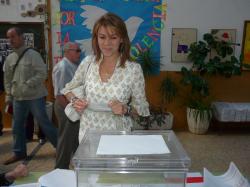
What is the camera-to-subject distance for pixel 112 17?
1319mm

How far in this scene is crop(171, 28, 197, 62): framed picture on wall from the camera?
4.29 meters

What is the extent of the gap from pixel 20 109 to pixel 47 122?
0.31 metres

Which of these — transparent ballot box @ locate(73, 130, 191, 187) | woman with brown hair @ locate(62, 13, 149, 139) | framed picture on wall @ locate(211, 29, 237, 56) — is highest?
framed picture on wall @ locate(211, 29, 237, 56)

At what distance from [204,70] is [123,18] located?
1.32 m

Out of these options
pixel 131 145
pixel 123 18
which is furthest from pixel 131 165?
pixel 123 18

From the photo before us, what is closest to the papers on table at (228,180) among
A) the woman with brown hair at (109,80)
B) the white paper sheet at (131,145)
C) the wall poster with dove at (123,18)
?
the white paper sheet at (131,145)

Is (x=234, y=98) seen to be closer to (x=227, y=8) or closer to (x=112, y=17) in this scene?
(x=227, y=8)

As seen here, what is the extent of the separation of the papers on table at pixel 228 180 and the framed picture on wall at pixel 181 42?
332 cm

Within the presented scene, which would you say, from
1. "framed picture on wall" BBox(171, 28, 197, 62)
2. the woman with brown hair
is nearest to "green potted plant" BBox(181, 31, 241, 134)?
"framed picture on wall" BBox(171, 28, 197, 62)

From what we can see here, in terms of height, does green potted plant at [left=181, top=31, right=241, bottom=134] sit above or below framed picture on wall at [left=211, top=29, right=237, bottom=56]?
below

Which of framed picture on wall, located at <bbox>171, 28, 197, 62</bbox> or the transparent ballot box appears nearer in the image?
the transparent ballot box

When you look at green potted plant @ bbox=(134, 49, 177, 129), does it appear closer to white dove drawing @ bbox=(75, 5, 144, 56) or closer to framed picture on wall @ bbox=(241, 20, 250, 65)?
white dove drawing @ bbox=(75, 5, 144, 56)

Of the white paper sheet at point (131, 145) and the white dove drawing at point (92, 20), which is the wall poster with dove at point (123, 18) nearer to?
the white dove drawing at point (92, 20)

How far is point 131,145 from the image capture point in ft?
3.08
